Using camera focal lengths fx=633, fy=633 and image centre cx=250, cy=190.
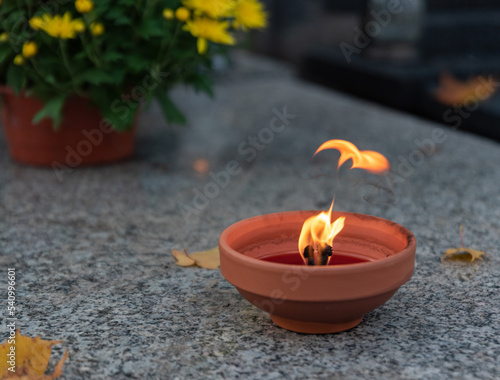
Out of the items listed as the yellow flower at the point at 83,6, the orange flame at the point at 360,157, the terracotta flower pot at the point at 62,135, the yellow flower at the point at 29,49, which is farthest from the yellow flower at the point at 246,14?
the orange flame at the point at 360,157

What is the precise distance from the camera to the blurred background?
13.3ft

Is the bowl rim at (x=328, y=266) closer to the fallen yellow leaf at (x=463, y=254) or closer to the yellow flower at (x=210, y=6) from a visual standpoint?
the fallen yellow leaf at (x=463, y=254)

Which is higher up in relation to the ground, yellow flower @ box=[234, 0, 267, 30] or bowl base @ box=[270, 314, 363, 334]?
yellow flower @ box=[234, 0, 267, 30]

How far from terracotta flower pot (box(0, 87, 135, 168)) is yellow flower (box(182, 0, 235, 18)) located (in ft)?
2.26

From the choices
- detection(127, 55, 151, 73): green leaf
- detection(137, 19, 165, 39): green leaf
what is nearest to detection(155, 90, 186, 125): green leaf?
detection(127, 55, 151, 73): green leaf

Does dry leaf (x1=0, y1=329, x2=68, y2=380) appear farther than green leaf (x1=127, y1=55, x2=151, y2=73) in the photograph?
No

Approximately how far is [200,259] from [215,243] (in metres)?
0.17

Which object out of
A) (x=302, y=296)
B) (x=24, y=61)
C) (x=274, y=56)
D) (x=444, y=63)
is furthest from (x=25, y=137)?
(x=274, y=56)

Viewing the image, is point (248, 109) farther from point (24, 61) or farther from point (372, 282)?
point (372, 282)

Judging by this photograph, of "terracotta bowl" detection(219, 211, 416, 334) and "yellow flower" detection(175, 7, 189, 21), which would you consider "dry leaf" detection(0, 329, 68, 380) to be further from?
"yellow flower" detection(175, 7, 189, 21)

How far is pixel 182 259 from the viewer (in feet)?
6.53

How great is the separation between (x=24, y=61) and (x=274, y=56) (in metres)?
4.22

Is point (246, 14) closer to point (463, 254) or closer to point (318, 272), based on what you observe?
point (463, 254)

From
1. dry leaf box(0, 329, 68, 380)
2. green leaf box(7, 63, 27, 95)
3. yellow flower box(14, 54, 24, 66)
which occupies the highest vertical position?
yellow flower box(14, 54, 24, 66)
